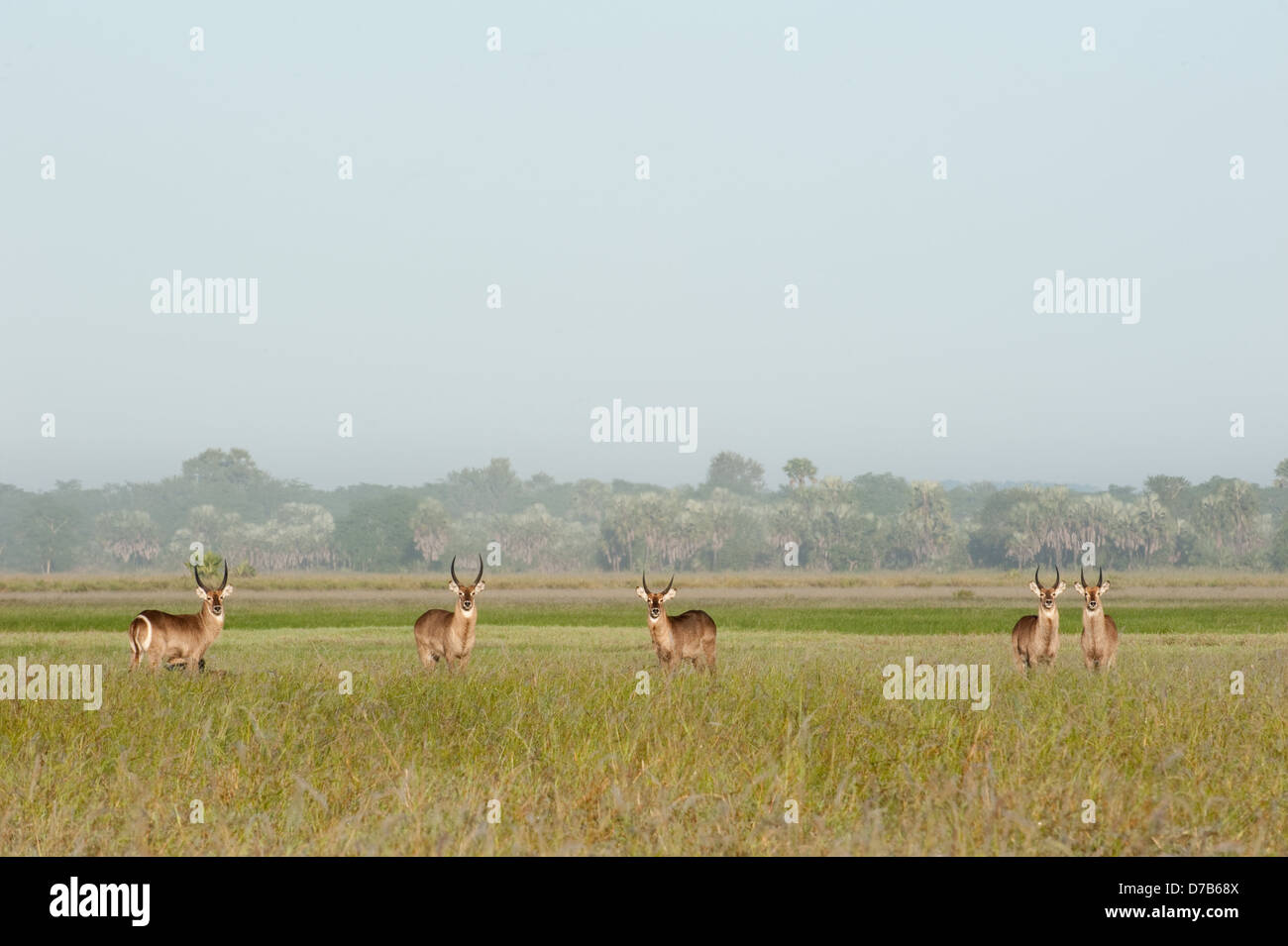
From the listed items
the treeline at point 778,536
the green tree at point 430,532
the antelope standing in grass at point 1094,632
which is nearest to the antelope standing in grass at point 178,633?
the antelope standing in grass at point 1094,632

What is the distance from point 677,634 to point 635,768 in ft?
23.9

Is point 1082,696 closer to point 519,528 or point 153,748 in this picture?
point 153,748

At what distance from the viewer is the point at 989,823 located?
730cm

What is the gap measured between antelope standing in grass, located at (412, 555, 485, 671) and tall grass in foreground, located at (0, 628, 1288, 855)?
2.00m

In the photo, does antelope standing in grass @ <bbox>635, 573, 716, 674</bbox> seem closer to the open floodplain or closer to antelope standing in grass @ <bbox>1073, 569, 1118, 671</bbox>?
the open floodplain

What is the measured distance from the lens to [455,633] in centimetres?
1650

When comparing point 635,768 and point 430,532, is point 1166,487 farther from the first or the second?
point 635,768

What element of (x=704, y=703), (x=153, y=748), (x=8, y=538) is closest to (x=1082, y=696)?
(x=704, y=703)

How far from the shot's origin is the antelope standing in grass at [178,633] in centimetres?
Result: 1634

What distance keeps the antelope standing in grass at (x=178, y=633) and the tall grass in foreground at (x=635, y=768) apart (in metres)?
1.95

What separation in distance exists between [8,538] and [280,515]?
133ft

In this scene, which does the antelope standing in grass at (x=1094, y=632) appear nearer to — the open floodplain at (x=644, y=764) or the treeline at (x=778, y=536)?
the open floodplain at (x=644, y=764)

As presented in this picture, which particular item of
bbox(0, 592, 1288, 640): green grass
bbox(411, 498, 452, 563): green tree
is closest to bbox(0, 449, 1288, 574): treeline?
bbox(411, 498, 452, 563): green tree

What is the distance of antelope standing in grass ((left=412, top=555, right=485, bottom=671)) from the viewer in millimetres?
16422
